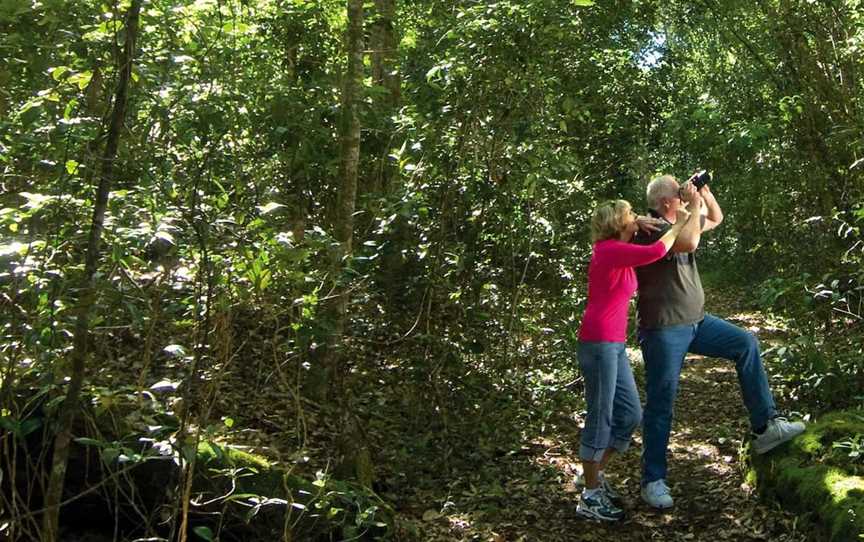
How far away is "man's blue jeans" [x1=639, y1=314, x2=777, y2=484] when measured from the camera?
17.5 feet

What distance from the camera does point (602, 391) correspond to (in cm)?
529

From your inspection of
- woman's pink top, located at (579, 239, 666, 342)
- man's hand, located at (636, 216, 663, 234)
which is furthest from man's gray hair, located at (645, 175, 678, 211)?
woman's pink top, located at (579, 239, 666, 342)

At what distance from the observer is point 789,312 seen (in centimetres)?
830

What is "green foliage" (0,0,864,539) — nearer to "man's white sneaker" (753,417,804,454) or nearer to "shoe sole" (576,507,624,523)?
"man's white sneaker" (753,417,804,454)

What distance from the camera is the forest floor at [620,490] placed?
17.1ft

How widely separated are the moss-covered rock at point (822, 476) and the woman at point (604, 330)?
1.03 metres

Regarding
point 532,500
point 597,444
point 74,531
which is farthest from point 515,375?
point 74,531

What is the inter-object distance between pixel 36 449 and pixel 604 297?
3.59 meters

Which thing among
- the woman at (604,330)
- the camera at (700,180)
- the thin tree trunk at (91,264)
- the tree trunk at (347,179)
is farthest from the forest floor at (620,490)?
the thin tree trunk at (91,264)

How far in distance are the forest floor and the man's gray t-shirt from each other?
1.28 m

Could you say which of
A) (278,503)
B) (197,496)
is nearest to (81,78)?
(197,496)

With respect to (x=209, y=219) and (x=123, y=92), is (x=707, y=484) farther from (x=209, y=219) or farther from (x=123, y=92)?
(x=123, y=92)

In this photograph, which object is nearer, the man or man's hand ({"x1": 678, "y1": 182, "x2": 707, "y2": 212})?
the man

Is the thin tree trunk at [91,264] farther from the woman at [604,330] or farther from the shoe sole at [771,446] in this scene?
the shoe sole at [771,446]
